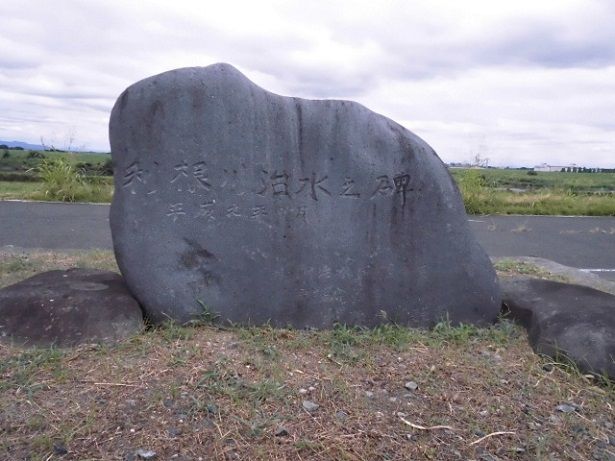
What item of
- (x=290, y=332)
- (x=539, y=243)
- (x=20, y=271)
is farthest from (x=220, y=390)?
(x=539, y=243)

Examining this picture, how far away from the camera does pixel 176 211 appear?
13.4ft

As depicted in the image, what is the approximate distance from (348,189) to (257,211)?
0.64 m

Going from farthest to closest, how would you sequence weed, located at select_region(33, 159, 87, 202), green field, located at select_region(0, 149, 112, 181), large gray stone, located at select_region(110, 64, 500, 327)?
1. green field, located at select_region(0, 149, 112, 181)
2. weed, located at select_region(33, 159, 87, 202)
3. large gray stone, located at select_region(110, 64, 500, 327)

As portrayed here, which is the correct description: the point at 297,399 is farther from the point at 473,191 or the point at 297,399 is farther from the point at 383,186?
the point at 473,191

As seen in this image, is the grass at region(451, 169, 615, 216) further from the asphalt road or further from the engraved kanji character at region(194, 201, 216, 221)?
the engraved kanji character at region(194, 201, 216, 221)

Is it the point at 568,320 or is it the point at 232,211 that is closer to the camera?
the point at 568,320

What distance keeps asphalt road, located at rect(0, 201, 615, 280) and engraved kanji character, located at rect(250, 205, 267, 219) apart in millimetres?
4179

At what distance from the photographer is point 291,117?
13.6 ft

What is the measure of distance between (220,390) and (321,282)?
126 centimetres

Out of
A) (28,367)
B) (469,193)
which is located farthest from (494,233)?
(28,367)

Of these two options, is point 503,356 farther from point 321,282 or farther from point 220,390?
point 220,390

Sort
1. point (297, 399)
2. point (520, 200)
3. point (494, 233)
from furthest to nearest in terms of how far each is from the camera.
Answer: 1. point (520, 200)
2. point (494, 233)
3. point (297, 399)

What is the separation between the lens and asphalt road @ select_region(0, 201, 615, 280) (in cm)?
800

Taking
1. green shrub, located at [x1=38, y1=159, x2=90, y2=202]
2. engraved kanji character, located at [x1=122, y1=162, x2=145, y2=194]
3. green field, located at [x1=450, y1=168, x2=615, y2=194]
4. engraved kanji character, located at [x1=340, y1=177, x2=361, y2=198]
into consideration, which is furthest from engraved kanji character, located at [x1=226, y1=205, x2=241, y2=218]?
green shrub, located at [x1=38, y1=159, x2=90, y2=202]
